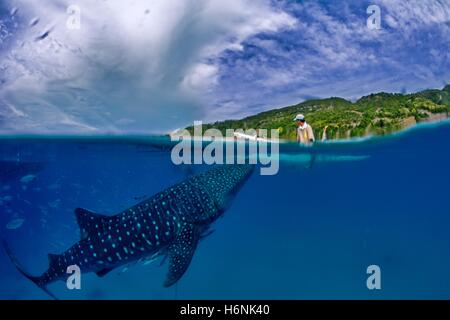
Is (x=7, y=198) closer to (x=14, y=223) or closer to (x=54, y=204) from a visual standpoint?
(x=54, y=204)

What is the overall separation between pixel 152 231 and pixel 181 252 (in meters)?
0.73

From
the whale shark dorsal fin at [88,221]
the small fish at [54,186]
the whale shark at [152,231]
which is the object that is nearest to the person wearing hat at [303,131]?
the whale shark at [152,231]

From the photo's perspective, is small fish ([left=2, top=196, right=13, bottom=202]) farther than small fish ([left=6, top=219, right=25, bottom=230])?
Yes

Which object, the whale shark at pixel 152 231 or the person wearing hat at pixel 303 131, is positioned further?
the person wearing hat at pixel 303 131

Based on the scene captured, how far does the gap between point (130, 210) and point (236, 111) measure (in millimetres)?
3605

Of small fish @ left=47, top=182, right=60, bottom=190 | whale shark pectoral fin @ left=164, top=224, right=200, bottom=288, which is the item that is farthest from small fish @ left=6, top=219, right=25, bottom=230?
small fish @ left=47, top=182, right=60, bottom=190

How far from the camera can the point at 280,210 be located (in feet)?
90.8

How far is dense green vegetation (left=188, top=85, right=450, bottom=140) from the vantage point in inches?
353

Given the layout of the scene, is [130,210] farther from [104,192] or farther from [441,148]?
[104,192]

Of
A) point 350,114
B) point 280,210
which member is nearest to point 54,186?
point 280,210

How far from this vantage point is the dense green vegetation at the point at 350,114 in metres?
8.97

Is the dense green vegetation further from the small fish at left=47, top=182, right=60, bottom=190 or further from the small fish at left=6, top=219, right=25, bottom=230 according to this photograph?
the small fish at left=47, top=182, right=60, bottom=190

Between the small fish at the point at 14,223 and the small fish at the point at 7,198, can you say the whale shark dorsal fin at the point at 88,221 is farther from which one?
the small fish at the point at 7,198

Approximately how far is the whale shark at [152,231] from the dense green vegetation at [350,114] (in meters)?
2.21
